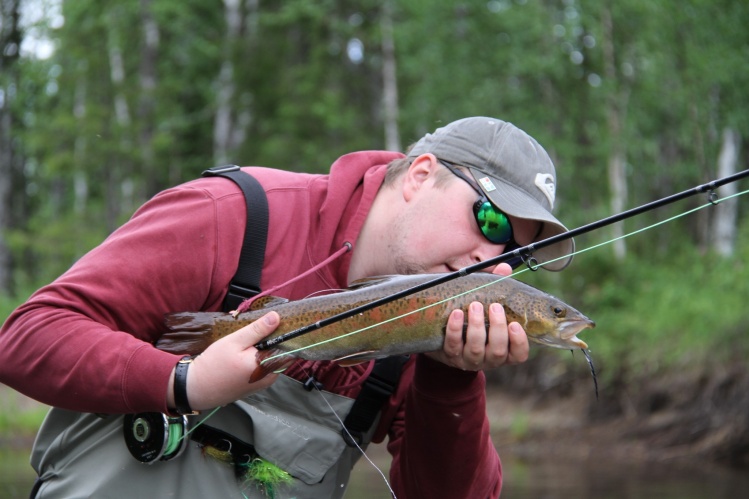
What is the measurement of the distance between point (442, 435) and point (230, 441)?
2.02 feet

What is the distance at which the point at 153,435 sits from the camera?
2.55m

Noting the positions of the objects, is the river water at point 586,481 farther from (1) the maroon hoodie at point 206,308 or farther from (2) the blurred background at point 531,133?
(1) the maroon hoodie at point 206,308

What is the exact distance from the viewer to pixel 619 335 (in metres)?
10.9

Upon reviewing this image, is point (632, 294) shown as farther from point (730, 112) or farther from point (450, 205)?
point (450, 205)

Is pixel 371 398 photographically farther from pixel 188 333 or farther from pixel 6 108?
pixel 6 108

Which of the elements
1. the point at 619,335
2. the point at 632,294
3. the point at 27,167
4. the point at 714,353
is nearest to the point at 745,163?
the point at 632,294

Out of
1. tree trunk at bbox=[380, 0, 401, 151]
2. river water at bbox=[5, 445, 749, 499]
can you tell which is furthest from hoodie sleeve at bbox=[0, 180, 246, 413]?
tree trunk at bbox=[380, 0, 401, 151]

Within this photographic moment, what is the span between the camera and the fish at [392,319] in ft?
8.36

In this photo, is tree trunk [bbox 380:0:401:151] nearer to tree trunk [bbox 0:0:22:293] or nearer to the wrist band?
tree trunk [bbox 0:0:22:293]

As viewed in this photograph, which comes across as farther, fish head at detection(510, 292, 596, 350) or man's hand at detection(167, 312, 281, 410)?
fish head at detection(510, 292, 596, 350)

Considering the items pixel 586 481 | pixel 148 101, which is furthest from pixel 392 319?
pixel 148 101

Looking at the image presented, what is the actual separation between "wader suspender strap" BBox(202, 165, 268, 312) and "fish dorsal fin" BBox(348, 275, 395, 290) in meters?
0.26

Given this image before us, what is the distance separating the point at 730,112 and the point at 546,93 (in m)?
4.39

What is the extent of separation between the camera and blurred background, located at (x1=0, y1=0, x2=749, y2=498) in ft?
30.5
